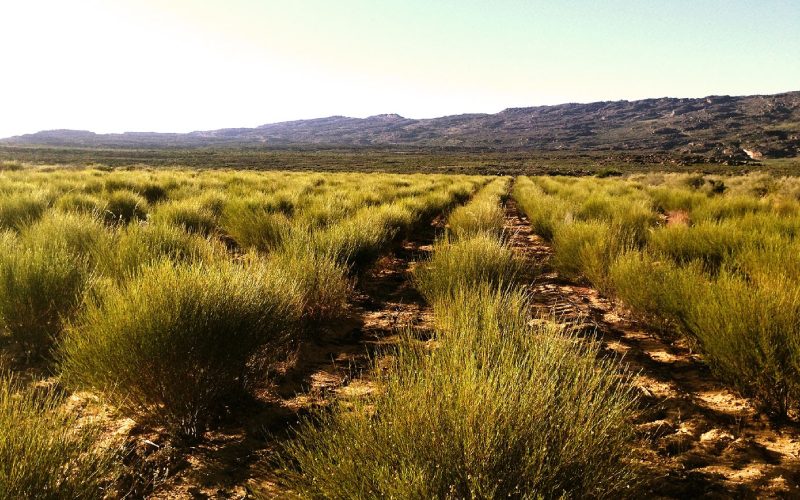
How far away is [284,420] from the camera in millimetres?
2340

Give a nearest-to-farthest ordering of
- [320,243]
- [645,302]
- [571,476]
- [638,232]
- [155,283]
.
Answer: [571,476] < [155,283] < [645,302] < [320,243] < [638,232]

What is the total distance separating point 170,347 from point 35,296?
1.65 m

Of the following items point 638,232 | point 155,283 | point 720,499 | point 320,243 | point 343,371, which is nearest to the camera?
point 720,499

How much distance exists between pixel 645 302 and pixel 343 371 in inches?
109

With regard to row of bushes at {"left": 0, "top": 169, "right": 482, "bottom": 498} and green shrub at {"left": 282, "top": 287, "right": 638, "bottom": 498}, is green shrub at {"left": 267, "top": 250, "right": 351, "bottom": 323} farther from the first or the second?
green shrub at {"left": 282, "top": 287, "right": 638, "bottom": 498}

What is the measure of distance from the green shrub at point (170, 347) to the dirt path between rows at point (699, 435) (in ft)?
6.28

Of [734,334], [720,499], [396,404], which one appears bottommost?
[720,499]

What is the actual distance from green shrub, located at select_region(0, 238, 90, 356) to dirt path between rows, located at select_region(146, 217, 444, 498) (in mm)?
1509

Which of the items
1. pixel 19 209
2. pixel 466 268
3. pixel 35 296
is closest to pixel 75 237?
pixel 35 296

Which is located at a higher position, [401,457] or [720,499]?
[401,457]

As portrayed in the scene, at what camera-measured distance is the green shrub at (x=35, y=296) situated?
9.24 feet

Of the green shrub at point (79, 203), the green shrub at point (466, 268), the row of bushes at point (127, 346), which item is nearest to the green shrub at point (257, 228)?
the green shrub at point (466, 268)

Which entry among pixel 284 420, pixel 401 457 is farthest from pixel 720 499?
pixel 284 420

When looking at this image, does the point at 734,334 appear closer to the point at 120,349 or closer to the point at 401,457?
the point at 401,457
